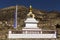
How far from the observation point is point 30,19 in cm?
3300

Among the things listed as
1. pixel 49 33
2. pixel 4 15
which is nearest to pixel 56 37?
pixel 49 33

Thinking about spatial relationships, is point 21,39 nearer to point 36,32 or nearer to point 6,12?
point 36,32

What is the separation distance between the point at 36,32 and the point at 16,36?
111 inches

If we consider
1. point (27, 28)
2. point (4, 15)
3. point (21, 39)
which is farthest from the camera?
point (4, 15)

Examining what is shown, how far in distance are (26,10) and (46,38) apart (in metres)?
60.6

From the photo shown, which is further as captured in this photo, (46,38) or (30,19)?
(30,19)

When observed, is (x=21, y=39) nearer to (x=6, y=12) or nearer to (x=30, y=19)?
(x=30, y=19)

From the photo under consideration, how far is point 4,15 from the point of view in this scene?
285 feet

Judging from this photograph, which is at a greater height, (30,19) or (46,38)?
(30,19)

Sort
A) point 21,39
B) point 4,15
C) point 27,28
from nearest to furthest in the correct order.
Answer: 1. point 21,39
2. point 27,28
3. point 4,15

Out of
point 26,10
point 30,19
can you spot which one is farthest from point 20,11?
point 30,19

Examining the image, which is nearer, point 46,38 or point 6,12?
point 46,38

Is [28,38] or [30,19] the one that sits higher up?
[30,19]

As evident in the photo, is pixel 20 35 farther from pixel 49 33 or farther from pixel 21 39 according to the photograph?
pixel 49 33
